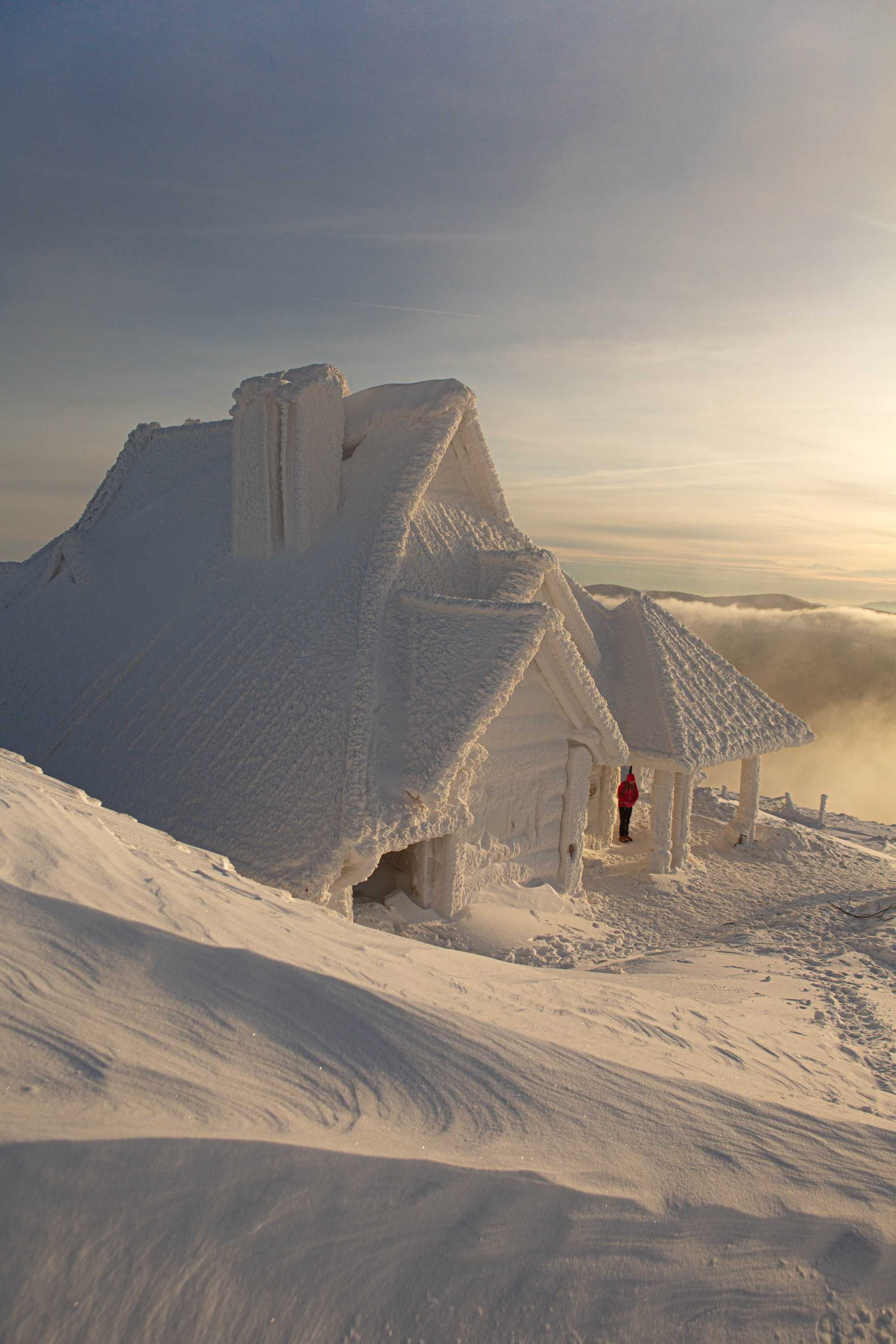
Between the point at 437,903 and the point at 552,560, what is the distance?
501 cm

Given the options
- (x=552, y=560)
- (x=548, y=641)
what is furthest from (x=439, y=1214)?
(x=552, y=560)

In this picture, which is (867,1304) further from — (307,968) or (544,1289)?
(307,968)

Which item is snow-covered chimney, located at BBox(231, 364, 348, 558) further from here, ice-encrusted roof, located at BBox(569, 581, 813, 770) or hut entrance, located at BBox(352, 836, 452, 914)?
ice-encrusted roof, located at BBox(569, 581, 813, 770)

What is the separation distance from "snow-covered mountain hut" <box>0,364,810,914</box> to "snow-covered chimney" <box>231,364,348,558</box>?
0.04m

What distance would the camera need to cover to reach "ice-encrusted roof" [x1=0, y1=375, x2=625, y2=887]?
8.84 meters

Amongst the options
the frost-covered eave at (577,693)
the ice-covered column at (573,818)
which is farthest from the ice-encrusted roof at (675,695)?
the ice-covered column at (573,818)

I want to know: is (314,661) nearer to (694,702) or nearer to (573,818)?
(573,818)

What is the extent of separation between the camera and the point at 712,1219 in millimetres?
3162

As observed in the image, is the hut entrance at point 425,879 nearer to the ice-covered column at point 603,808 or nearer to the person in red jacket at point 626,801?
the ice-covered column at point 603,808

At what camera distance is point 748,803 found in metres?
14.9

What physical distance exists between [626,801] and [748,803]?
2.30 meters

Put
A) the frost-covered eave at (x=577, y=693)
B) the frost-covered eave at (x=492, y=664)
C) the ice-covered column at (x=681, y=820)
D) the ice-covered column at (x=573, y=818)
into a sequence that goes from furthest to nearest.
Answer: the ice-covered column at (x=681, y=820), the ice-covered column at (x=573, y=818), the frost-covered eave at (x=577, y=693), the frost-covered eave at (x=492, y=664)

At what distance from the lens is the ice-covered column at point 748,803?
14828mm

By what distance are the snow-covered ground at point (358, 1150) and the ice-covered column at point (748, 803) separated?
10.4m
